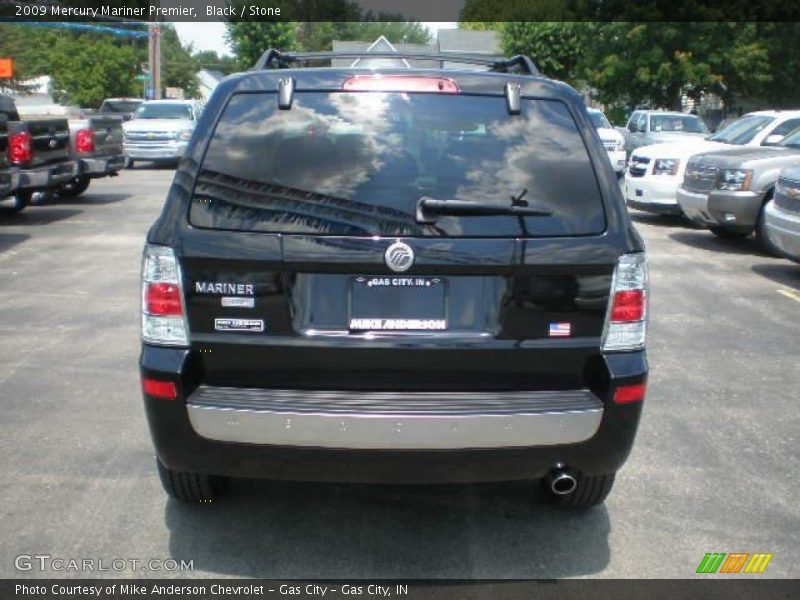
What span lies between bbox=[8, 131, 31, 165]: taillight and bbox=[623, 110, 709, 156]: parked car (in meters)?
12.9

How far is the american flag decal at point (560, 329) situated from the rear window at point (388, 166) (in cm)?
35

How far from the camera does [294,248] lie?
352 cm

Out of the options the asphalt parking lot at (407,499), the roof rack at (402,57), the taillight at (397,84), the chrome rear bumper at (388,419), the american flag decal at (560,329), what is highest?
the roof rack at (402,57)

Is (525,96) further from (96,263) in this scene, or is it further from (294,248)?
(96,263)

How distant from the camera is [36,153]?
14164 millimetres

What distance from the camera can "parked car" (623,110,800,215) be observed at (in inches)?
571

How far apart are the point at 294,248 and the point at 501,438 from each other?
1.03m

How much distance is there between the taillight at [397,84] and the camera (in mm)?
3762

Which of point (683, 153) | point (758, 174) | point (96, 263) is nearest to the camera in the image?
point (96, 263)

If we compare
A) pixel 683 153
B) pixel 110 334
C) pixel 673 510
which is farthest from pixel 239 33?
pixel 673 510

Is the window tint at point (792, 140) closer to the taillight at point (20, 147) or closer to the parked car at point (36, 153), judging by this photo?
the parked car at point (36, 153)

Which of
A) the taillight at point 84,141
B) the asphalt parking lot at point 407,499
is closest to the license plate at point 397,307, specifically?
the asphalt parking lot at point 407,499

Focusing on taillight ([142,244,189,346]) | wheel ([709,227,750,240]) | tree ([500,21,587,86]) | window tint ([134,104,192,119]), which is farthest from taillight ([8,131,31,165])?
tree ([500,21,587,86])

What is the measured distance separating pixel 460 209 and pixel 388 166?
338 mm
